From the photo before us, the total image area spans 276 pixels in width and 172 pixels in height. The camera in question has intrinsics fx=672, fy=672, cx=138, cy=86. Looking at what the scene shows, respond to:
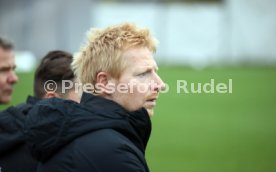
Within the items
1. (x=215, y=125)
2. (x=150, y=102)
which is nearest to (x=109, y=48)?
(x=150, y=102)

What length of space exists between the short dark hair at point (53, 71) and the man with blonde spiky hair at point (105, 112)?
3.74ft

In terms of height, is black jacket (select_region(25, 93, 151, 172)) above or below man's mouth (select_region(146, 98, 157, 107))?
below

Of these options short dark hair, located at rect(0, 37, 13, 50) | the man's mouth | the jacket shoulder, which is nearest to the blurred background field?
short dark hair, located at rect(0, 37, 13, 50)

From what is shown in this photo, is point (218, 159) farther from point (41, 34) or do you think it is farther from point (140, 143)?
point (41, 34)

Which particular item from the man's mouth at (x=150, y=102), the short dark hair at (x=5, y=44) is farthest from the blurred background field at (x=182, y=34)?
the man's mouth at (x=150, y=102)

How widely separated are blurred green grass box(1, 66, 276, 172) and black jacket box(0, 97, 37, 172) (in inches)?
217

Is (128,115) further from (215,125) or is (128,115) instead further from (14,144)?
(215,125)

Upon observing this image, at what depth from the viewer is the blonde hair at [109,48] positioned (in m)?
2.92

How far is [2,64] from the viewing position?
16.4ft

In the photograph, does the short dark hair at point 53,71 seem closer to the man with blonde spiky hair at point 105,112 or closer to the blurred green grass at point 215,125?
the man with blonde spiky hair at point 105,112

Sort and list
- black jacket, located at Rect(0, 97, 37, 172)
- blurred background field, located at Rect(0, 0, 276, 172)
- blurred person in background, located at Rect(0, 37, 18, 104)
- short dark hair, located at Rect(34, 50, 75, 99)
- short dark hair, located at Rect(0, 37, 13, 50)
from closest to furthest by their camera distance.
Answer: black jacket, located at Rect(0, 97, 37, 172)
short dark hair, located at Rect(34, 50, 75, 99)
blurred person in background, located at Rect(0, 37, 18, 104)
short dark hair, located at Rect(0, 37, 13, 50)
blurred background field, located at Rect(0, 0, 276, 172)

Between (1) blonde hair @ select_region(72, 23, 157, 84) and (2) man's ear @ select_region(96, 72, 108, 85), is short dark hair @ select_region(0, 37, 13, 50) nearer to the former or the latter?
(1) blonde hair @ select_region(72, 23, 157, 84)

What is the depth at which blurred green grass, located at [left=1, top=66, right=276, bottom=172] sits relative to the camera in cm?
977

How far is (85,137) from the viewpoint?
272 cm
